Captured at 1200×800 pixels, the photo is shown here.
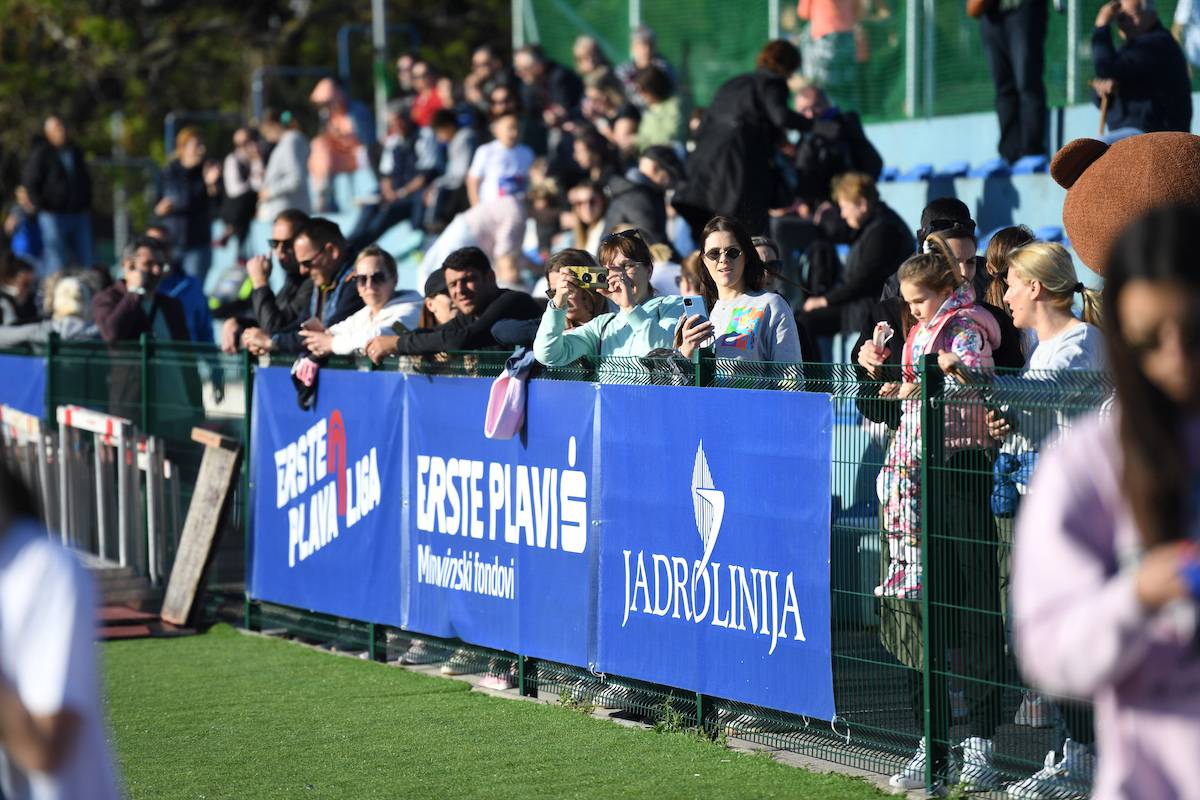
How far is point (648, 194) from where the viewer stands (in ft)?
41.4

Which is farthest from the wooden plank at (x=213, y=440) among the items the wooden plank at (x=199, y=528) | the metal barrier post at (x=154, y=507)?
the metal barrier post at (x=154, y=507)

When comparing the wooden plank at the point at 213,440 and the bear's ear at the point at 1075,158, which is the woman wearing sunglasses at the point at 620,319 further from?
the wooden plank at the point at 213,440

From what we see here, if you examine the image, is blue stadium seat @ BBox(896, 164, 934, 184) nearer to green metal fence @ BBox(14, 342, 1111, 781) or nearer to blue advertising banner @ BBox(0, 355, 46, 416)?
green metal fence @ BBox(14, 342, 1111, 781)

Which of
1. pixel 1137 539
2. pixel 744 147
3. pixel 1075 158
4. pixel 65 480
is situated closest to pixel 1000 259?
pixel 1075 158

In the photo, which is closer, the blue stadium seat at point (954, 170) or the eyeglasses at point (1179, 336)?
the eyeglasses at point (1179, 336)

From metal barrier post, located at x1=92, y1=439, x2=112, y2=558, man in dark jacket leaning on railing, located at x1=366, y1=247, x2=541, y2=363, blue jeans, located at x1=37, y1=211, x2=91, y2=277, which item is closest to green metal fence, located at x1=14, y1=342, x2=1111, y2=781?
man in dark jacket leaning on railing, located at x1=366, y1=247, x2=541, y2=363

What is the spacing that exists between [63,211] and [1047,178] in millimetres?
12618

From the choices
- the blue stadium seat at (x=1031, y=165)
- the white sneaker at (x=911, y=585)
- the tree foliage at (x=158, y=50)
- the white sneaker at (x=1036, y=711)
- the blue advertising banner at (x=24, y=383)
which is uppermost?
the tree foliage at (x=158, y=50)

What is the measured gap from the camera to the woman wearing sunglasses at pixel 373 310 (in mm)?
10547

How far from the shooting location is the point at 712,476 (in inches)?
303

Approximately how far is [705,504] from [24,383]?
8.19m

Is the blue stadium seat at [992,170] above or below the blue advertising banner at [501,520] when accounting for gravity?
above

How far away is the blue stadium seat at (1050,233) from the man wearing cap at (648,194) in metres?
2.41

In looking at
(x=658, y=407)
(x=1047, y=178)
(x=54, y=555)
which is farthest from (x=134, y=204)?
(x=54, y=555)
